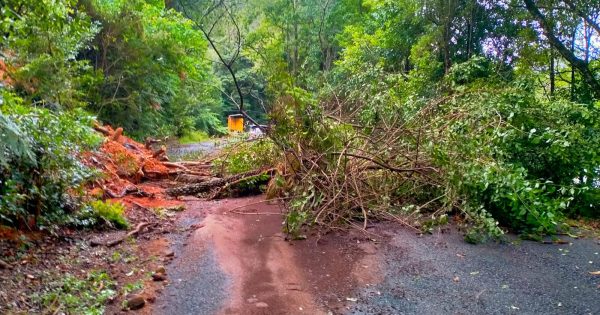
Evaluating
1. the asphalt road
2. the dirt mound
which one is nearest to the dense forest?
the asphalt road

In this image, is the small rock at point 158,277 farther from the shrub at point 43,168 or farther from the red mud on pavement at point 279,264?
the shrub at point 43,168

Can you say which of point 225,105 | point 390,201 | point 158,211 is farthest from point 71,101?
point 225,105

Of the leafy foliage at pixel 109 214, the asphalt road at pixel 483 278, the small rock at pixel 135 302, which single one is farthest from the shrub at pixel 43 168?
the asphalt road at pixel 483 278

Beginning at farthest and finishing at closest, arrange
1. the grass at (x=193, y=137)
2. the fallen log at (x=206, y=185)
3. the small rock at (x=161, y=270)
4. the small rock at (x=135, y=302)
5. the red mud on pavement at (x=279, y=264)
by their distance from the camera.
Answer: the grass at (x=193, y=137), the fallen log at (x=206, y=185), the small rock at (x=161, y=270), the red mud on pavement at (x=279, y=264), the small rock at (x=135, y=302)

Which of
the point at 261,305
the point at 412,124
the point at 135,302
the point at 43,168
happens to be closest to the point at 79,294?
the point at 135,302

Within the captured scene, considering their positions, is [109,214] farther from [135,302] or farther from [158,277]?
[135,302]

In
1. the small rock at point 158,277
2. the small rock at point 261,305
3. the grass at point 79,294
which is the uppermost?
the grass at point 79,294

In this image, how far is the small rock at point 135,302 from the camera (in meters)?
3.40

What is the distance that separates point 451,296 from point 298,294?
1.22m

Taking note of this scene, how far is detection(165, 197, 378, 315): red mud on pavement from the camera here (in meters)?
3.67

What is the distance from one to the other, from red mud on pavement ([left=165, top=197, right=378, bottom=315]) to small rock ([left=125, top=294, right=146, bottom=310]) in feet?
0.82

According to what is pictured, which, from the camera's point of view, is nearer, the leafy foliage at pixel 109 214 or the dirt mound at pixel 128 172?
the leafy foliage at pixel 109 214

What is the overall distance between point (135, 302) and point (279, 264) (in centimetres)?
150

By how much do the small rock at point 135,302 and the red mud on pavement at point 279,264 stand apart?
0.25 metres
